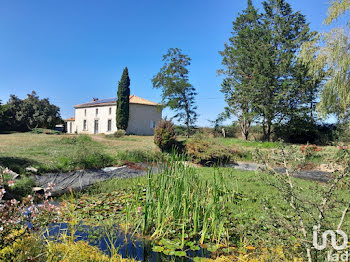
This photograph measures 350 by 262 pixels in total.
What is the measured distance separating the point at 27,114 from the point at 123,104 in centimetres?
1303

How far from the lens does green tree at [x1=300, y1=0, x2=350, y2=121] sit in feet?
45.3

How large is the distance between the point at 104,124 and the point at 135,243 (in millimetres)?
28938

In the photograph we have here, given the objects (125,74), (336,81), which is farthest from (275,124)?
(125,74)

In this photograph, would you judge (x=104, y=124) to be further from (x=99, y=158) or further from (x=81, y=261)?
(x=81, y=261)

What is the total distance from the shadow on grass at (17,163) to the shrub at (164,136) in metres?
6.45

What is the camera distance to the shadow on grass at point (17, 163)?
6999 millimetres

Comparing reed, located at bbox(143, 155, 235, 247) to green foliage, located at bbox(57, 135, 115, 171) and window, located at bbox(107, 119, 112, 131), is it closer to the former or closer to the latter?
green foliage, located at bbox(57, 135, 115, 171)

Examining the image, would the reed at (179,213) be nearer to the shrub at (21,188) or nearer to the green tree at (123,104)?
the shrub at (21,188)

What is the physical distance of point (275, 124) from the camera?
20062 millimetres

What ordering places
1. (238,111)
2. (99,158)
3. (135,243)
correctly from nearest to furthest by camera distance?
(135,243) < (99,158) < (238,111)

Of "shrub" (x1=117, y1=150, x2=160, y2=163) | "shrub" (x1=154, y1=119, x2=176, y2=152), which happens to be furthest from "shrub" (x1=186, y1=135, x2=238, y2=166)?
"shrub" (x1=117, y1=150, x2=160, y2=163)

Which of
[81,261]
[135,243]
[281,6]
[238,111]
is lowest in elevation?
[135,243]

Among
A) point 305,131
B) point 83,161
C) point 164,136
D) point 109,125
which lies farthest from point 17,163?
point 109,125

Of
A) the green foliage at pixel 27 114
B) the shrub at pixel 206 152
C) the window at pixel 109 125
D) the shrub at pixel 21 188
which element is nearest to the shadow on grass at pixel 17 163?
the shrub at pixel 21 188
